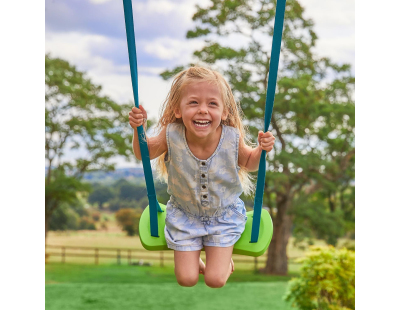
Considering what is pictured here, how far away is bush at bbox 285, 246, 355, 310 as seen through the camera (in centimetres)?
475

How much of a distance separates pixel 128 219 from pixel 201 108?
8.84 metres

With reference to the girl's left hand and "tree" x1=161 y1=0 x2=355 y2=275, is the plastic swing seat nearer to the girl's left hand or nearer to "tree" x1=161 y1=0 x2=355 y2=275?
the girl's left hand

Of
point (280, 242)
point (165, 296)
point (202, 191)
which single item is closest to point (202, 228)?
point (202, 191)

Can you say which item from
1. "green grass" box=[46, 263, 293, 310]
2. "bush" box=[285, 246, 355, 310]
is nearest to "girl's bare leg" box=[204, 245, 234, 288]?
"bush" box=[285, 246, 355, 310]

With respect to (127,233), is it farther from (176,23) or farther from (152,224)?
(152,224)

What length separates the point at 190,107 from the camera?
1.76 m

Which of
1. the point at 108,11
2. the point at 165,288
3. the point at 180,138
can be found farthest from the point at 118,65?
the point at 180,138

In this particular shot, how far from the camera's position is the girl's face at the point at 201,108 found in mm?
1752

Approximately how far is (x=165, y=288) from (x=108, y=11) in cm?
582

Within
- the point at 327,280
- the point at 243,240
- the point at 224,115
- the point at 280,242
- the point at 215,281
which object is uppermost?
the point at 224,115

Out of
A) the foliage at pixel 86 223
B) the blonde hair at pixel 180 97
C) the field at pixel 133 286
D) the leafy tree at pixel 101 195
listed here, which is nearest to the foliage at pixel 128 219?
the field at pixel 133 286

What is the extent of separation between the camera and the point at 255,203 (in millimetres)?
1875

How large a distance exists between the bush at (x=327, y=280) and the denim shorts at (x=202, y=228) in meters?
3.09

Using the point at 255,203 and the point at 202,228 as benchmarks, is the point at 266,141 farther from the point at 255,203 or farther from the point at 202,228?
the point at 202,228
